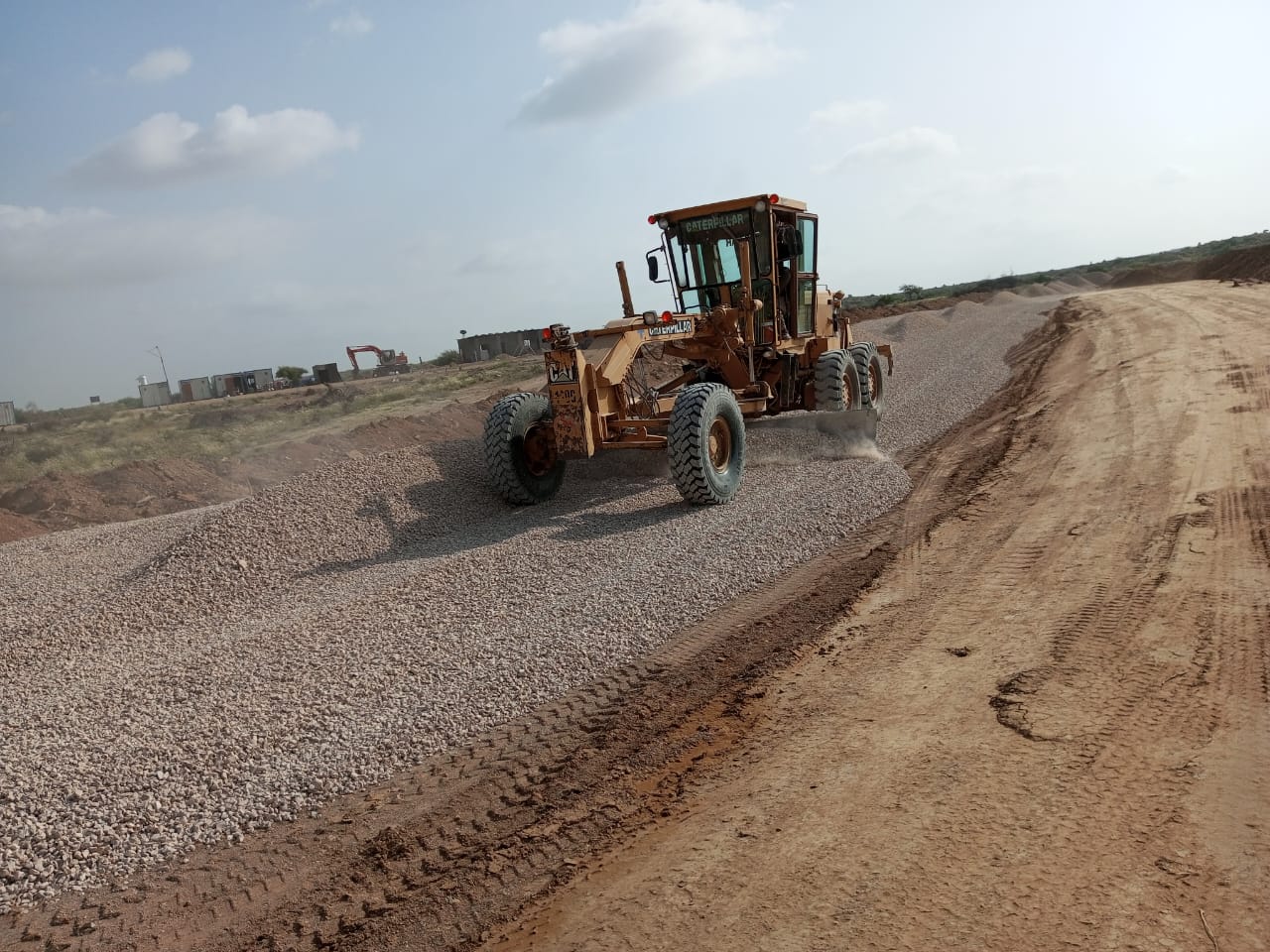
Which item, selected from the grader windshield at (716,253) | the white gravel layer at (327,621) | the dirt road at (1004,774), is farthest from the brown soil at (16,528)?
the dirt road at (1004,774)

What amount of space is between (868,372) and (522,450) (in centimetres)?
639

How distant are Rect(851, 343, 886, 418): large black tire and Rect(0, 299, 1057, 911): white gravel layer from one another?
153cm

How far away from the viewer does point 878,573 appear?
6789 millimetres

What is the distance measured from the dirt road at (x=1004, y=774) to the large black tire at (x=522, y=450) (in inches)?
183

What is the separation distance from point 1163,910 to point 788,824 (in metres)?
1.25

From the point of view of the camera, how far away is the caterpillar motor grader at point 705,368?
934 centimetres

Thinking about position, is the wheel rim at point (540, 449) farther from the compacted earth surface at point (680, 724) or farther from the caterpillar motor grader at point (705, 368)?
the compacted earth surface at point (680, 724)

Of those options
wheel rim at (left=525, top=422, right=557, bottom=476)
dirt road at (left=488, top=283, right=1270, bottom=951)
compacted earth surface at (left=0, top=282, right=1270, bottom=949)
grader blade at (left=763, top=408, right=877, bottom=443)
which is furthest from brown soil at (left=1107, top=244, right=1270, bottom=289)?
dirt road at (left=488, top=283, right=1270, bottom=951)

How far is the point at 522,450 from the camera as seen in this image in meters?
10.4

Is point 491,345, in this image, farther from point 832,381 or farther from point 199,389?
point 832,381

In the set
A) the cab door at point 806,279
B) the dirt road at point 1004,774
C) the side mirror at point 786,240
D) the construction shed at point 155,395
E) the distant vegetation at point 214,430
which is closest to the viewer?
the dirt road at point 1004,774

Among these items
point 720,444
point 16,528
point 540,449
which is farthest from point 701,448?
point 16,528

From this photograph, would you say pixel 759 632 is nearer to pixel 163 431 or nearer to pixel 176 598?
pixel 176 598

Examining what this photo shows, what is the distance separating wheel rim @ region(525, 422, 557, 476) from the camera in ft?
34.4
